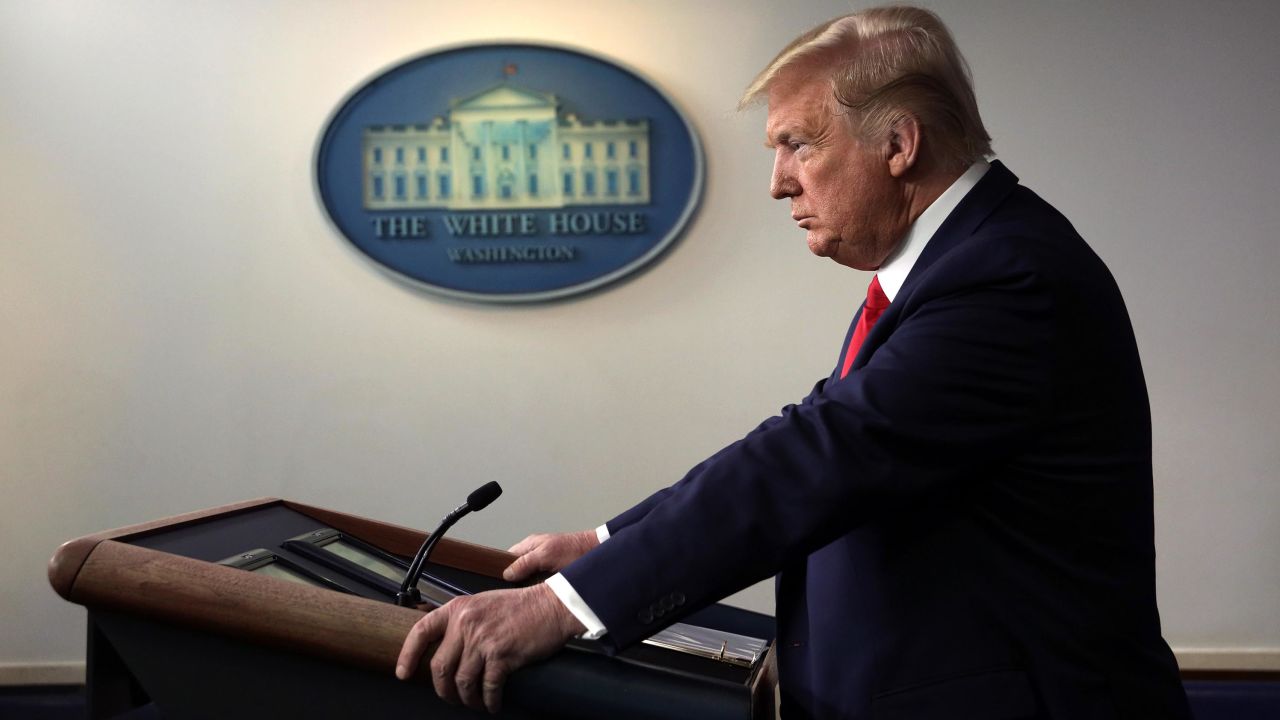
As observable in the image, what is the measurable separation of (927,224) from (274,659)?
2.85 feet

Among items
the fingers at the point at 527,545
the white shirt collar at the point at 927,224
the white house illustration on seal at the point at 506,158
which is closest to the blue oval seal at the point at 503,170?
the white house illustration on seal at the point at 506,158

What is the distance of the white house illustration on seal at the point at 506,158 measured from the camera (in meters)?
2.77

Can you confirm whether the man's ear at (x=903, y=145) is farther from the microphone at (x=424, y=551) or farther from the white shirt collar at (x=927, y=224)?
the microphone at (x=424, y=551)

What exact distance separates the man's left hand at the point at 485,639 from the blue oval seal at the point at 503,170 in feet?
6.19

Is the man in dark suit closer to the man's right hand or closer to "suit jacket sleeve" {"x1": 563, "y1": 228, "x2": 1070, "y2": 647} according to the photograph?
"suit jacket sleeve" {"x1": 563, "y1": 228, "x2": 1070, "y2": 647}

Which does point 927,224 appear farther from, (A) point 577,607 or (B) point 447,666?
(B) point 447,666

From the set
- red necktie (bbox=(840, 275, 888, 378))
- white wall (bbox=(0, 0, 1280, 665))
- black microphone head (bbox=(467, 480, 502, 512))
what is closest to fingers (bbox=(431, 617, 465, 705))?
black microphone head (bbox=(467, 480, 502, 512))

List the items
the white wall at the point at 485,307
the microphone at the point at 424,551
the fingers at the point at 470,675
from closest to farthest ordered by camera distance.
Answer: the fingers at the point at 470,675 → the microphone at the point at 424,551 → the white wall at the point at 485,307

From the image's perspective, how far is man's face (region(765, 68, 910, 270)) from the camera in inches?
48.3

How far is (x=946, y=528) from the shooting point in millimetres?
1011

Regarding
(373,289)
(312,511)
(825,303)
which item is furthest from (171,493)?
(825,303)

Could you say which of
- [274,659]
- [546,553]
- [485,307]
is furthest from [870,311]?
[485,307]

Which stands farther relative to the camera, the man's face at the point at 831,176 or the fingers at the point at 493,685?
the man's face at the point at 831,176

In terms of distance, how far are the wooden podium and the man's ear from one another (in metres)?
0.64
